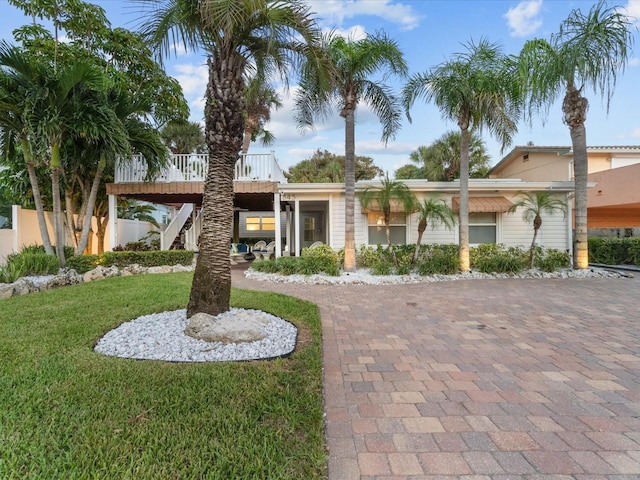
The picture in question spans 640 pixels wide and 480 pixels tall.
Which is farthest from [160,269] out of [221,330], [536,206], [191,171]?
[536,206]

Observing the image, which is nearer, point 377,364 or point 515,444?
point 515,444

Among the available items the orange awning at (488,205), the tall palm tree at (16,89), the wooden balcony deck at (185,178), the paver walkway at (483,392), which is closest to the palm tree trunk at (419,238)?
the orange awning at (488,205)

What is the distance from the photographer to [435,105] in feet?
33.9

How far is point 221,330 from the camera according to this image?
4.33 metres

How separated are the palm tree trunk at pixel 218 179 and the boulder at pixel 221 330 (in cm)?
35

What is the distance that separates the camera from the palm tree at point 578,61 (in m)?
9.15

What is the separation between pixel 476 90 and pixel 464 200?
10.9ft

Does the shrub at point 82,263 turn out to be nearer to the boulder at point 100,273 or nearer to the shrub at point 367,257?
the boulder at point 100,273

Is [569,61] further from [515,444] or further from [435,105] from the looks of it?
[515,444]

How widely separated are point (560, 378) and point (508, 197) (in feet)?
34.0

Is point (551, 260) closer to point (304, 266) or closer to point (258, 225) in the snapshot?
point (304, 266)

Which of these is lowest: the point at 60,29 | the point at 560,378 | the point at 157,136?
the point at 560,378

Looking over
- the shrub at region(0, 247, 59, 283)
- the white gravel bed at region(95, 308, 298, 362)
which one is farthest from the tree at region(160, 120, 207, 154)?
the white gravel bed at region(95, 308, 298, 362)

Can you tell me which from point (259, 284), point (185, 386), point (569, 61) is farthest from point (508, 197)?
point (185, 386)
